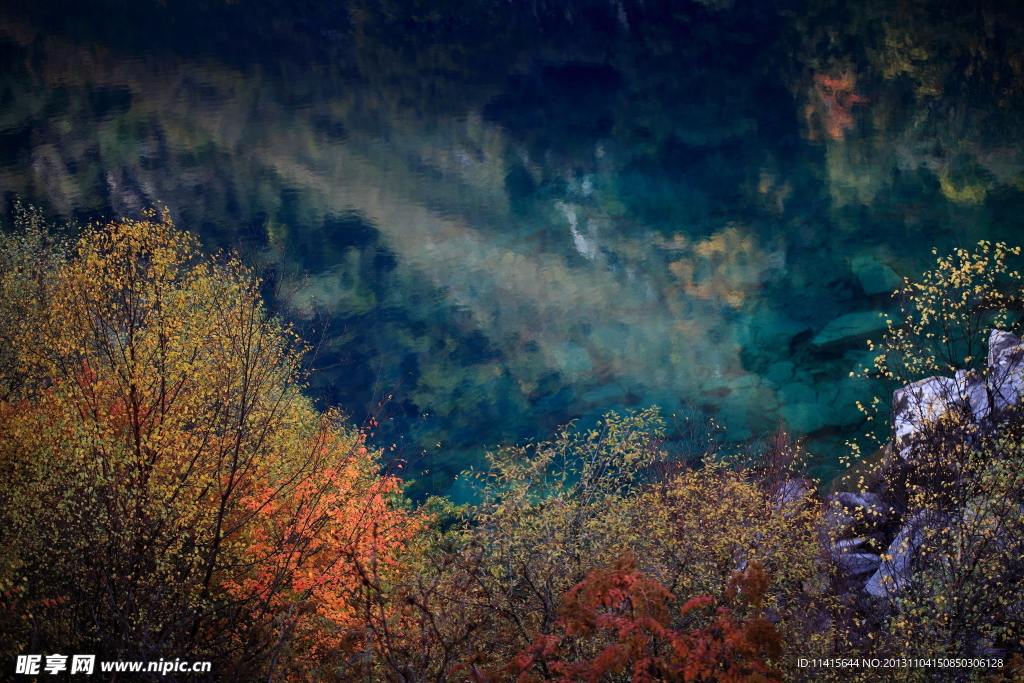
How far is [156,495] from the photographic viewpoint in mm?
14836

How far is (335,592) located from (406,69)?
5727 cm

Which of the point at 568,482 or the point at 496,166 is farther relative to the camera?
the point at 496,166

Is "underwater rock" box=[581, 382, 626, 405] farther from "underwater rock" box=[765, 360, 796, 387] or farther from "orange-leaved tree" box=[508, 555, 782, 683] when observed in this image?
"orange-leaved tree" box=[508, 555, 782, 683]

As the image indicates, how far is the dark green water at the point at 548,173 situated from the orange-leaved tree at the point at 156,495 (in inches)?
743

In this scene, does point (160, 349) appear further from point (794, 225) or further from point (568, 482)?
point (794, 225)

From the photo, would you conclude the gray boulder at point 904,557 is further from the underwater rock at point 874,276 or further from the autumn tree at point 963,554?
the underwater rock at point 874,276

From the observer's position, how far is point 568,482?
36.8m

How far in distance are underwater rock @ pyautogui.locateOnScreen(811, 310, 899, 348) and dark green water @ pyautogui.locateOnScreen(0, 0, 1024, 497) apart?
7.0 inches

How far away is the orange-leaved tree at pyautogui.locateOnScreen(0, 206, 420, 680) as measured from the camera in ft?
41.0

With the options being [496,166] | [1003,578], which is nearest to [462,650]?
[1003,578]

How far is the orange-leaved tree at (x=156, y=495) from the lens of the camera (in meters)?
12.5

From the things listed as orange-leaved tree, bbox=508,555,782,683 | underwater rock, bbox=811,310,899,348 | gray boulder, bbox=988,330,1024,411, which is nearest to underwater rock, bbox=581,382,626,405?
underwater rock, bbox=811,310,899,348

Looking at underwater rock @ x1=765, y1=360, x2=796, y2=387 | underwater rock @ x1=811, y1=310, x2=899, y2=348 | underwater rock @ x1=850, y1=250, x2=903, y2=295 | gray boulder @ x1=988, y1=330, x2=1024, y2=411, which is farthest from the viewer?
underwater rock @ x1=850, y1=250, x2=903, y2=295

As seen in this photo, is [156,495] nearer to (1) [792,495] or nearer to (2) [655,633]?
(2) [655,633]
